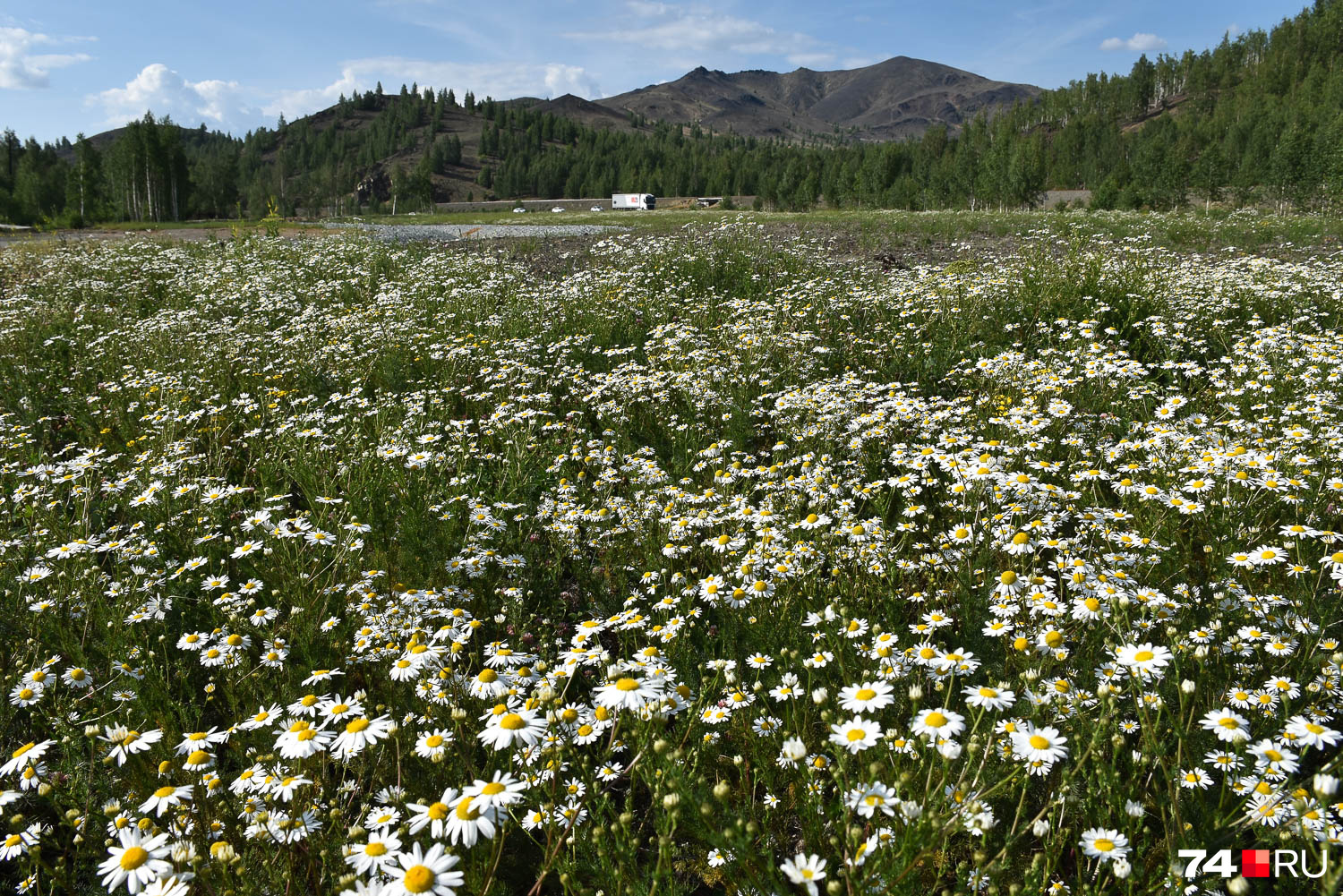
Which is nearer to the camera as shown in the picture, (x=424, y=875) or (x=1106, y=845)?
(x=424, y=875)

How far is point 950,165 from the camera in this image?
262 ft

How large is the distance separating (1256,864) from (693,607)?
209 cm

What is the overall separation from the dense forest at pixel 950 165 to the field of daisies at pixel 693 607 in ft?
67.4

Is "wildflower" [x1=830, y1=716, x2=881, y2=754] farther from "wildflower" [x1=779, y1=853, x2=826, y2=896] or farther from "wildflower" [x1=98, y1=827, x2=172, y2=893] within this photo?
"wildflower" [x1=98, y1=827, x2=172, y2=893]

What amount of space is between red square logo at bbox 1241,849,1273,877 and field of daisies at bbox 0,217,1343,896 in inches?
2.4

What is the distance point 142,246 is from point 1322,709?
1857 cm

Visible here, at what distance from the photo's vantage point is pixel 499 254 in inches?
488

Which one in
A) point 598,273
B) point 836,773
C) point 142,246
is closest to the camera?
point 836,773

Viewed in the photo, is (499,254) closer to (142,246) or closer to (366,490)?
(142,246)

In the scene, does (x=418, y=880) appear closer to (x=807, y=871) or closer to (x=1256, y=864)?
(x=807, y=871)

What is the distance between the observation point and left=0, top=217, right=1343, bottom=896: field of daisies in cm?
181

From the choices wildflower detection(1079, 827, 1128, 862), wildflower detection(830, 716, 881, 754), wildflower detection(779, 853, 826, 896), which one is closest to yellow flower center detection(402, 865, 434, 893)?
wildflower detection(779, 853, 826, 896)

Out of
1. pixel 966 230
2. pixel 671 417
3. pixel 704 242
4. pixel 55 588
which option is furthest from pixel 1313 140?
pixel 55 588

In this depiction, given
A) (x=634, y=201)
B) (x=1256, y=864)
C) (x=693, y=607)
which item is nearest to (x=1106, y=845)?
(x=1256, y=864)
